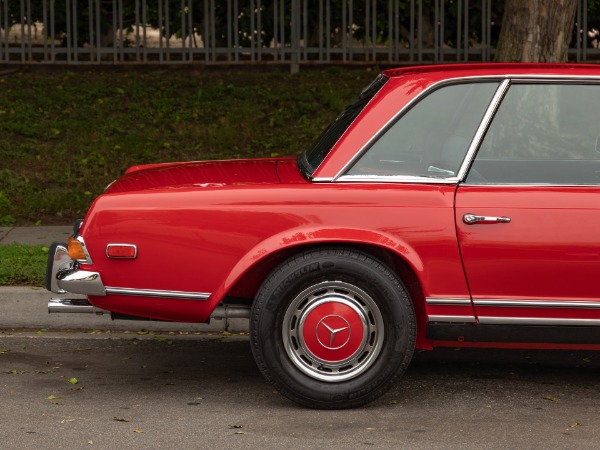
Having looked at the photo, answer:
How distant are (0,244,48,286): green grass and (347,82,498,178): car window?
9.50 ft

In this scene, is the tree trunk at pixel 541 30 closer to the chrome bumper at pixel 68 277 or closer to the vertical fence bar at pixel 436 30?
the vertical fence bar at pixel 436 30

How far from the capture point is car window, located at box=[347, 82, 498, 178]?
5836mm

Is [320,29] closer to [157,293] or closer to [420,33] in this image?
[420,33]

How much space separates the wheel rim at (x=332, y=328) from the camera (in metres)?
5.76

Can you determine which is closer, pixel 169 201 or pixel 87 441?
pixel 87 441

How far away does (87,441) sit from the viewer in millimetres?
5305

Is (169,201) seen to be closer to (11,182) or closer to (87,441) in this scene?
(87,441)

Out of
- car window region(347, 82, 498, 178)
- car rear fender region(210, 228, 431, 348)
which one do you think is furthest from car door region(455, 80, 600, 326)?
car rear fender region(210, 228, 431, 348)

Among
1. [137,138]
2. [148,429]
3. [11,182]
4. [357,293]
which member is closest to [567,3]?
[137,138]

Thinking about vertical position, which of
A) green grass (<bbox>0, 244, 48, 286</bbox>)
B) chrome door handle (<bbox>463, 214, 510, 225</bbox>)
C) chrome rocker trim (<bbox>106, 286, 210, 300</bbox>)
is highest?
chrome door handle (<bbox>463, 214, 510, 225</bbox>)

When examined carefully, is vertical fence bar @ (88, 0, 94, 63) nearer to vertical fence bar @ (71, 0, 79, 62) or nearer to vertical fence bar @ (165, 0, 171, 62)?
vertical fence bar @ (71, 0, 79, 62)

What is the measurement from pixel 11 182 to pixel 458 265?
6480 mm

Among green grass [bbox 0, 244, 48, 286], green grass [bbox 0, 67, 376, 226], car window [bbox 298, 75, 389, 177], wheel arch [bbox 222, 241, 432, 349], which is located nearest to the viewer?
wheel arch [bbox 222, 241, 432, 349]

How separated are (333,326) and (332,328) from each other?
1cm
